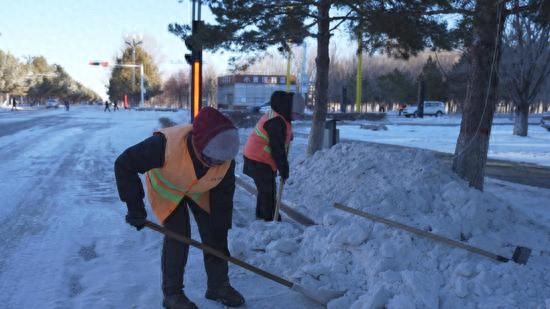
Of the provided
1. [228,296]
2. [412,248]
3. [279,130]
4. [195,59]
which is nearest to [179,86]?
[195,59]

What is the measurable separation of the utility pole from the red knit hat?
625 centimetres

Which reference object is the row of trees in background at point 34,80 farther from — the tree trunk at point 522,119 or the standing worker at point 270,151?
the standing worker at point 270,151

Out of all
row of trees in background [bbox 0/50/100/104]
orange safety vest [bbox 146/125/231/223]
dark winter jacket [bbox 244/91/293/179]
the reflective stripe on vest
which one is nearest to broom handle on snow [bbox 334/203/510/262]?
dark winter jacket [bbox 244/91/293/179]

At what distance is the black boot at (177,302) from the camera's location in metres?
3.40

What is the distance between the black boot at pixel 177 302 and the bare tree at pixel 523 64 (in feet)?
54.7

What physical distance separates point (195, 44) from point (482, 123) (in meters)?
5.35

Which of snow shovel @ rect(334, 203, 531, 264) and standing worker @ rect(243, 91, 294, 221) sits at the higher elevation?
standing worker @ rect(243, 91, 294, 221)

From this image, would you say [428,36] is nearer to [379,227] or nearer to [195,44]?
[195,44]

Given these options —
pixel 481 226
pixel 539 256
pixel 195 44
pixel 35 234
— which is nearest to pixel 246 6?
pixel 195 44

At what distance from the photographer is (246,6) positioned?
9.20m

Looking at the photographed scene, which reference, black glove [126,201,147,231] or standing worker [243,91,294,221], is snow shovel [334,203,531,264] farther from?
black glove [126,201,147,231]

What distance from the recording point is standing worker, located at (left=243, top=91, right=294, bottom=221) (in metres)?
5.44

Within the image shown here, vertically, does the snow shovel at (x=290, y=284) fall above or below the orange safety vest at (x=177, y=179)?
below

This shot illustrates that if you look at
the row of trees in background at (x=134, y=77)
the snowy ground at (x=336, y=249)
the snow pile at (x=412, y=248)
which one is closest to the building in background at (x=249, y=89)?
the row of trees in background at (x=134, y=77)
